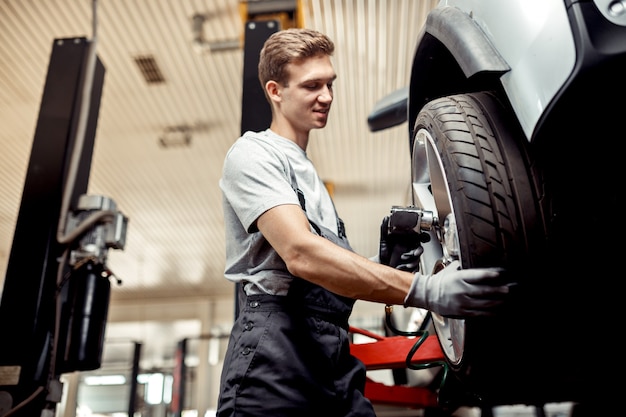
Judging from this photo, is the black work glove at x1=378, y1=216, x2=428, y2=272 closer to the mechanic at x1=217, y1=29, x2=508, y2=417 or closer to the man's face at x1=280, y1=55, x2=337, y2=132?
the mechanic at x1=217, y1=29, x2=508, y2=417

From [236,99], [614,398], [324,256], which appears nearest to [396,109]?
[324,256]

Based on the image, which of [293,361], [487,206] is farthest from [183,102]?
[487,206]

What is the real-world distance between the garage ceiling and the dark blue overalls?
98.7 inches

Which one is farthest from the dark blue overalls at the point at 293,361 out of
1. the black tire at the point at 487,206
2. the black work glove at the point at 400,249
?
the black tire at the point at 487,206

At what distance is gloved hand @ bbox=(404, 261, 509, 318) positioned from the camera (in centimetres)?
96

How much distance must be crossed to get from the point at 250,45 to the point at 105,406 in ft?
51.7

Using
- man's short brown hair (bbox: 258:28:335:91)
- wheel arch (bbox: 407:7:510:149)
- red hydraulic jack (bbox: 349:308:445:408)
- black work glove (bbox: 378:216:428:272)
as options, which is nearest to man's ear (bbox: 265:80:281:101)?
man's short brown hair (bbox: 258:28:335:91)

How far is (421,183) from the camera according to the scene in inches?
59.2

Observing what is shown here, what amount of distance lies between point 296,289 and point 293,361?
160mm

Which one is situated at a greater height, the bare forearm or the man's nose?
the man's nose

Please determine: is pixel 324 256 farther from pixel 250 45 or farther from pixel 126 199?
pixel 126 199

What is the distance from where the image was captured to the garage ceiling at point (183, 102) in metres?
4.72

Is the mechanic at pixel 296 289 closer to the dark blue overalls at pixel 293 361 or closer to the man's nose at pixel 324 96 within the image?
the dark blue overalls at pixel 293 361

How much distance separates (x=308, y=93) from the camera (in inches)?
60.7
